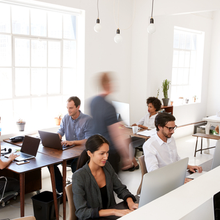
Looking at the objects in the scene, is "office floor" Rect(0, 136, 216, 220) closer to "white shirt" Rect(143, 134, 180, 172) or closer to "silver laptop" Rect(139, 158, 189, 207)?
"white shirt" Rect(143, 134, 180, 172)

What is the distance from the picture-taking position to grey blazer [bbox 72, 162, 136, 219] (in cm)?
214

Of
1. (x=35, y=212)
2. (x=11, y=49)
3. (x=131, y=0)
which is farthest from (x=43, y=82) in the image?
(x=131, y=0)

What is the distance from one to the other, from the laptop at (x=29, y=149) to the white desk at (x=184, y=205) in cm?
234

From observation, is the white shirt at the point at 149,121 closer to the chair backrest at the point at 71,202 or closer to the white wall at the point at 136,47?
the white wall at the point at 136,47

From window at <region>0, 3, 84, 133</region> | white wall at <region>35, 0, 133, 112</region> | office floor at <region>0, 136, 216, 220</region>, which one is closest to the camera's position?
office floor at <region>0, 136, 216, 220</region>

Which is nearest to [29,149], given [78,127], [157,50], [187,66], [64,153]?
[64,153]

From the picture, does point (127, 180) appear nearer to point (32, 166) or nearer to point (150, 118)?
point (150, 118)

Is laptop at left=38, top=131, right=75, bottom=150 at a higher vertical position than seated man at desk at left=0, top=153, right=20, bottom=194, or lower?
higher

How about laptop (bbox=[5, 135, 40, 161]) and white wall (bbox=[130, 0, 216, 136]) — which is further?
white wall (bbox=[130, 0, 216, 136])

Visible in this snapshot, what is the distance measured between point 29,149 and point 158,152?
164cm

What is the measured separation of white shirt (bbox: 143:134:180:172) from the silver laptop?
1.02 m

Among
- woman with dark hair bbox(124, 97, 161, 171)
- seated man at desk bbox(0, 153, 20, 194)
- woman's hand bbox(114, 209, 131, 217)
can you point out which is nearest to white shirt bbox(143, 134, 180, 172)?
woman's hand bbox(114, 209, 131, 217)

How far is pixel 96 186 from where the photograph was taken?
230cm

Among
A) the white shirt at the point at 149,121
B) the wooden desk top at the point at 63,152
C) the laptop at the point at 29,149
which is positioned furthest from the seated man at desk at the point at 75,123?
the white shirt at the point at 149,121
